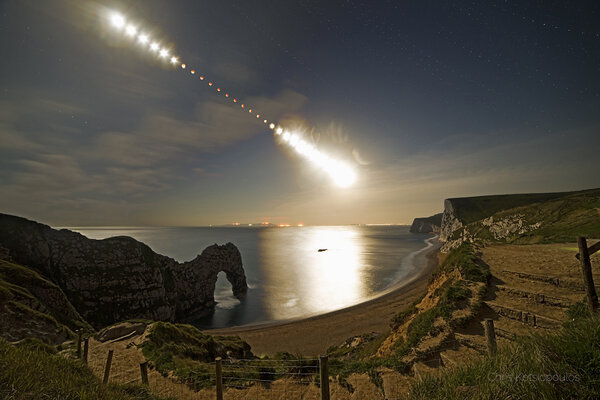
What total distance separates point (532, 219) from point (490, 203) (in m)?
70.6

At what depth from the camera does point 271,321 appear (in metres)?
37.8

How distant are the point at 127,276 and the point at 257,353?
24.5m

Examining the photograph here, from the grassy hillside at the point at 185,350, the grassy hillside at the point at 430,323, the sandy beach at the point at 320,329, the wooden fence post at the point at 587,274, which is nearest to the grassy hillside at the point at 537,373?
the wooden fence post at the point at 587,274

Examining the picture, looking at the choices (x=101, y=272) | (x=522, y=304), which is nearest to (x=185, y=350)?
(x=522, y=304)

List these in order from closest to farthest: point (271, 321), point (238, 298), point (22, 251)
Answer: point (22, 251) < point (271, 321) < point (238, 298)

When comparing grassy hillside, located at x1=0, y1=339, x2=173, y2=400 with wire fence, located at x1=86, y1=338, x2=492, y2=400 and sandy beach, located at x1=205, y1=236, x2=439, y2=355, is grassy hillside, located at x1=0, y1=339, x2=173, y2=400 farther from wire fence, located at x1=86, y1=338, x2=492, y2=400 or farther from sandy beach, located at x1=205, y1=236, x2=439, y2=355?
sandy beach, located at x1=205, y1=236, x2=439, y2=355

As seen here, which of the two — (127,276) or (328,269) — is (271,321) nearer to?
(127,276)

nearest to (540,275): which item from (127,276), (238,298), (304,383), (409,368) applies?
(409,368)

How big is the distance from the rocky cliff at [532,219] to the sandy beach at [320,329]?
2234 cm

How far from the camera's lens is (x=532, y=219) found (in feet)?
153

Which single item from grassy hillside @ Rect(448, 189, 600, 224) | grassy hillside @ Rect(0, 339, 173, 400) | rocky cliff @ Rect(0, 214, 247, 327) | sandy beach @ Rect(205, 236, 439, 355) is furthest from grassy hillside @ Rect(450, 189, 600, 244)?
rocky cliff @ Rect(0, 214, 247, 327)

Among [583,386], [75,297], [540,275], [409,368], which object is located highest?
[583,386]

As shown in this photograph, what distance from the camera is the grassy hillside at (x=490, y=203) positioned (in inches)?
3681

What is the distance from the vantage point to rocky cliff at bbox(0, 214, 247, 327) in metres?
30.1
